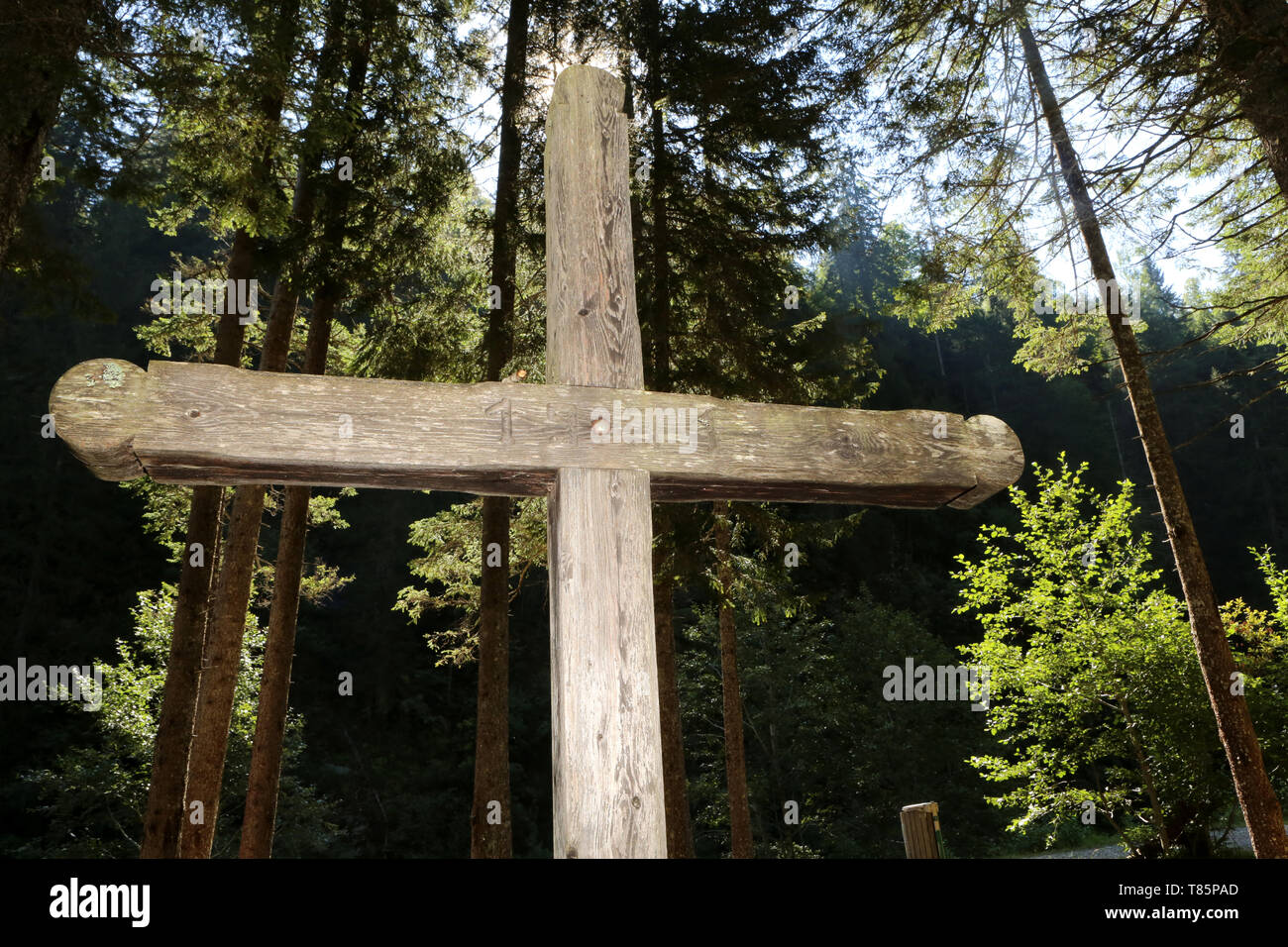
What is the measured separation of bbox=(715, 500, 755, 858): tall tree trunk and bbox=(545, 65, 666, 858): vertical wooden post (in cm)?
648

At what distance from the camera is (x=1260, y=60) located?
5094 mm

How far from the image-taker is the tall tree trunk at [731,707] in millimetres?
9242

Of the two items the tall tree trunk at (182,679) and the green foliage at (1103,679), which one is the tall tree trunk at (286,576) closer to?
the tall tree trunk at (182,679)

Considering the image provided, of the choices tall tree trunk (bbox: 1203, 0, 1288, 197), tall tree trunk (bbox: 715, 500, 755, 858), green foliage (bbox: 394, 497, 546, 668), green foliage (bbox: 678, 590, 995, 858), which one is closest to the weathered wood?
tall tree trunk (bbox: 1203, 0, 1288, 197)

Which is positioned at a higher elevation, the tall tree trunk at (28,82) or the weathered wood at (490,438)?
the tall tree trunk at (28,82)

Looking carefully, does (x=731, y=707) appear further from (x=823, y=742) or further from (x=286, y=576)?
(x=823, y=742)

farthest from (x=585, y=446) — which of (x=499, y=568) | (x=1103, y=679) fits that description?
(x=1103, y=679)

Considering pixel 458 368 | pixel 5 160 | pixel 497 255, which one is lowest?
pixel 5 160

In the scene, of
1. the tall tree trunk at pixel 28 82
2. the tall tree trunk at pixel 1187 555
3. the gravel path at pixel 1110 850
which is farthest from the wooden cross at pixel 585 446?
the gravel path at pixel 1110 850

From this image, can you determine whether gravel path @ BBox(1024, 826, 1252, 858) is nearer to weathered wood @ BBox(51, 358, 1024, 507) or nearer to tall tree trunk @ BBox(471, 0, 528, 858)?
tall tree trunk @ BBox(471, 0, 528, 858)
